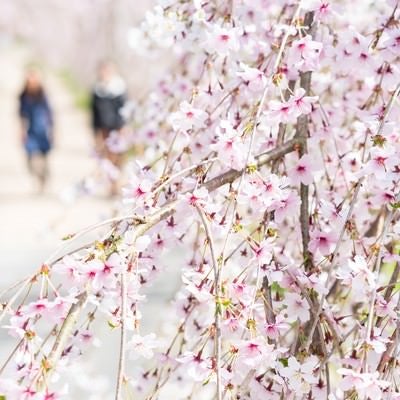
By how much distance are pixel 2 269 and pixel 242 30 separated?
5902 mm

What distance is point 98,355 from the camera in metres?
5.65

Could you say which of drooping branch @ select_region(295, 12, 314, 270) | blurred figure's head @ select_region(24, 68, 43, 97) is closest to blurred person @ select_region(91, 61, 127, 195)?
blurred figure's head @ select_region(24, 68, 43, 97)

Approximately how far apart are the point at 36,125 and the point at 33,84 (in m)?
0.52

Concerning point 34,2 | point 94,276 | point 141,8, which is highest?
point 34,2

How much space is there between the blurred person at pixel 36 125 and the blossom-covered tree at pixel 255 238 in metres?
8.91

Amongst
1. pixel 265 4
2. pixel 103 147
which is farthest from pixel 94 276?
pixel 103 147

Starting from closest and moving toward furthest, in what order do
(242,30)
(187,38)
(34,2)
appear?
(242,30), (187,38), (34,2)

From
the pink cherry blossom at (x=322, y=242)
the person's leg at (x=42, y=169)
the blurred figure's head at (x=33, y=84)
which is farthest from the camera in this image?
the person's leg at (x=42, y=169)

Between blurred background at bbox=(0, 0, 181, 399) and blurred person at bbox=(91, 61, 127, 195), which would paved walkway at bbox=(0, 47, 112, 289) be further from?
blurred person at bbox=(91, 61, 127, 195)

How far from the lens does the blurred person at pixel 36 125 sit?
11250mm

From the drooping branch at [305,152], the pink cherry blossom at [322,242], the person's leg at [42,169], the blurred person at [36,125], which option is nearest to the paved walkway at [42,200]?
the person's leg at [42,169]

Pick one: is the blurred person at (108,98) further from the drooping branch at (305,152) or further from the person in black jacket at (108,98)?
the drooping branch at (305,152)

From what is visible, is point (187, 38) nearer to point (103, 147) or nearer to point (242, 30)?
point (242, 30)

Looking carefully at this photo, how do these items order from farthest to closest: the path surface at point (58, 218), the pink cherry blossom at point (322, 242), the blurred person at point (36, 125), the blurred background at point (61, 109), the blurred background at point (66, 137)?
the blurred person at point (36, 125)
the blurred background at point (61, 109)
the blurred background at point (66, 137)
the path surface at point (58, 218)
the pink cherry blossom at point (322, 242)
